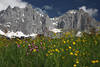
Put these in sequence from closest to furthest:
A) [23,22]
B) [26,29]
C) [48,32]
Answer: [48,32] < [26,29] < [23,22]

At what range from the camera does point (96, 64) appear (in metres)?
1.54

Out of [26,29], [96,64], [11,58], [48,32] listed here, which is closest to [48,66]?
[96,64]

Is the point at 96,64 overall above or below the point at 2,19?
below

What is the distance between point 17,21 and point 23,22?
33.3ft

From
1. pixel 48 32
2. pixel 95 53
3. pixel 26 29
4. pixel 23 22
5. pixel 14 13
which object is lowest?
pixel 95 53

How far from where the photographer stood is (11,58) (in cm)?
244

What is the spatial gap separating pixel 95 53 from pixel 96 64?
147mm

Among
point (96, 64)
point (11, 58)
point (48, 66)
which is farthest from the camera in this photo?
point (11, 58)

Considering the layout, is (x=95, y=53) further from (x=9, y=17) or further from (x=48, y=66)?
(x=9, y=17)

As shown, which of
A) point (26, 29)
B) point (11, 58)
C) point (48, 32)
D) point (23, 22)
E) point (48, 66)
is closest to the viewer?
point (48, 66)

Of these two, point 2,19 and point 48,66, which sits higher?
point 2,19

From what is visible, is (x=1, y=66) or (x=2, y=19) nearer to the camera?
(x=1, y=66)

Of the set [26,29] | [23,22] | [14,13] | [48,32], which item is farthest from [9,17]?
[48,32]

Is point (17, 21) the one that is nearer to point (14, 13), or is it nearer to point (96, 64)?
point (14, 13)
